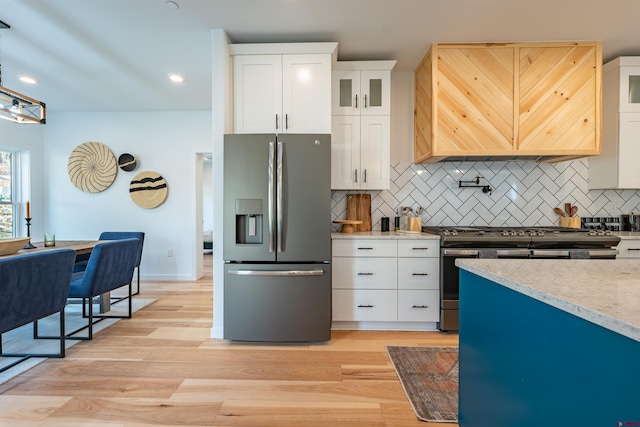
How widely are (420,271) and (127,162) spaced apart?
443cm

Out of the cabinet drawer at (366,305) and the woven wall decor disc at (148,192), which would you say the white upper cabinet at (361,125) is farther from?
the woven wall decor disc at (148,192)

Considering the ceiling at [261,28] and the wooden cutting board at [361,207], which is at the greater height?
the ceiling at [261,28]

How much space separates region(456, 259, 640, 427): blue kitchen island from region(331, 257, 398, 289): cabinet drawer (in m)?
1.30

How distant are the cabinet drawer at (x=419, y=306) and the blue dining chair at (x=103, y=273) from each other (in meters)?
2.58

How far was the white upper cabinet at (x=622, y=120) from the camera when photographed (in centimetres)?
286

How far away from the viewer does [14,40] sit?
263 cm

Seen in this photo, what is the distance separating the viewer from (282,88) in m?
2.65

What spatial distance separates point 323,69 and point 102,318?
3.23 metres

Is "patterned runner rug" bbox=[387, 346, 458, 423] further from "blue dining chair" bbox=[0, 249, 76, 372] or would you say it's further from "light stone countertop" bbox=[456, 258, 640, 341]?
"blue dining chair" bbox=[0, 249, 76, 372]

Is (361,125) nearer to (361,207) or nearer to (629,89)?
(361,207)

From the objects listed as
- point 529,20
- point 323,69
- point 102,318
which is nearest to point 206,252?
point 102,318

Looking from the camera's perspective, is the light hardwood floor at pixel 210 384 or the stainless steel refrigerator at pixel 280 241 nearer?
the light hardwood floor at pixel 210 384

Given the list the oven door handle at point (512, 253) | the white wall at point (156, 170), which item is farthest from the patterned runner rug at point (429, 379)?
the white wall at point (156, 170)

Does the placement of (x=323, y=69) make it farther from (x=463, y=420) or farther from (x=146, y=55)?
(x=463, y=420)
